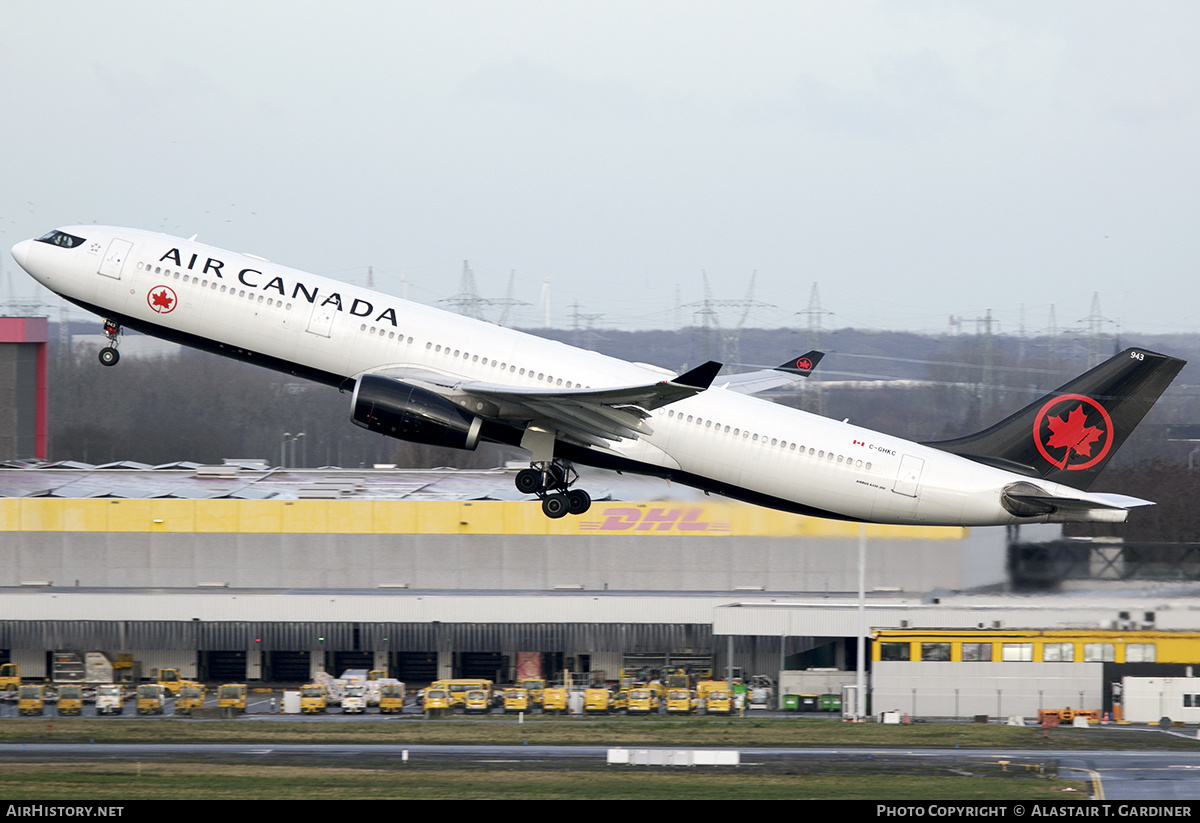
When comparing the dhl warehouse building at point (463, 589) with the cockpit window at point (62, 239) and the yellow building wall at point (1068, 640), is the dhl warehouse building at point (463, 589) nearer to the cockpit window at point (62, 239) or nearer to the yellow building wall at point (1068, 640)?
the yellow building wall at point (1068, 640)

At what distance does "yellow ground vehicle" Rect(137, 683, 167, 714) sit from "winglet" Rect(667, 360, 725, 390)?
29249 millimetres

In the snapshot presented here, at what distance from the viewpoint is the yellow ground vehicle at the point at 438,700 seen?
51.1 metres

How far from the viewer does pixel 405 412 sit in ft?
110

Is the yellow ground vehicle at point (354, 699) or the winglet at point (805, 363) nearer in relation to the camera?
the winglet at point (805, 363)

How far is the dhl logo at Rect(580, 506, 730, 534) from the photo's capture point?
54844 millimetres

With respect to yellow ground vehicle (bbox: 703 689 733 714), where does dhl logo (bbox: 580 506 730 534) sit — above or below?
above

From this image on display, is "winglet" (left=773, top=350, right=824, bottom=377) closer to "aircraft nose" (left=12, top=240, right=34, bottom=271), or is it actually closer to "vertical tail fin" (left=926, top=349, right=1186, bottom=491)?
"vertical tail fin" (left=926, top=349, right=1186, bottom=491)

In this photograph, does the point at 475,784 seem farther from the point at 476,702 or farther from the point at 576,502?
the point at 476,702

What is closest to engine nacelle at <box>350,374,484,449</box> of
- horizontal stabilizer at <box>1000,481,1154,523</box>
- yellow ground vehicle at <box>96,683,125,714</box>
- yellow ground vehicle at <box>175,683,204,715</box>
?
horizontal stabilizer at <box>1000,481,1154,523</box>

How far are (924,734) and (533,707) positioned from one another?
14.7 meters

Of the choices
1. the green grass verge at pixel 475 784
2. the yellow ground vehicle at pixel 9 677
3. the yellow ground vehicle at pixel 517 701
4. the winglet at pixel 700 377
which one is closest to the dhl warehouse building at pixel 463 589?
the yellow ground vehicle at pixel 9 677

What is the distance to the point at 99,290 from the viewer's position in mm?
36156

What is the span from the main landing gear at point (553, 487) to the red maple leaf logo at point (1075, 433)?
1272 cm

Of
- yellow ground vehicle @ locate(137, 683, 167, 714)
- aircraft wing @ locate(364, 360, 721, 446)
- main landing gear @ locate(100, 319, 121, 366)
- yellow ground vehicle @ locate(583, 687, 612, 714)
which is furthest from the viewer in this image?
yellow ground vehicle @ locate(583, 687, 612, 714)
